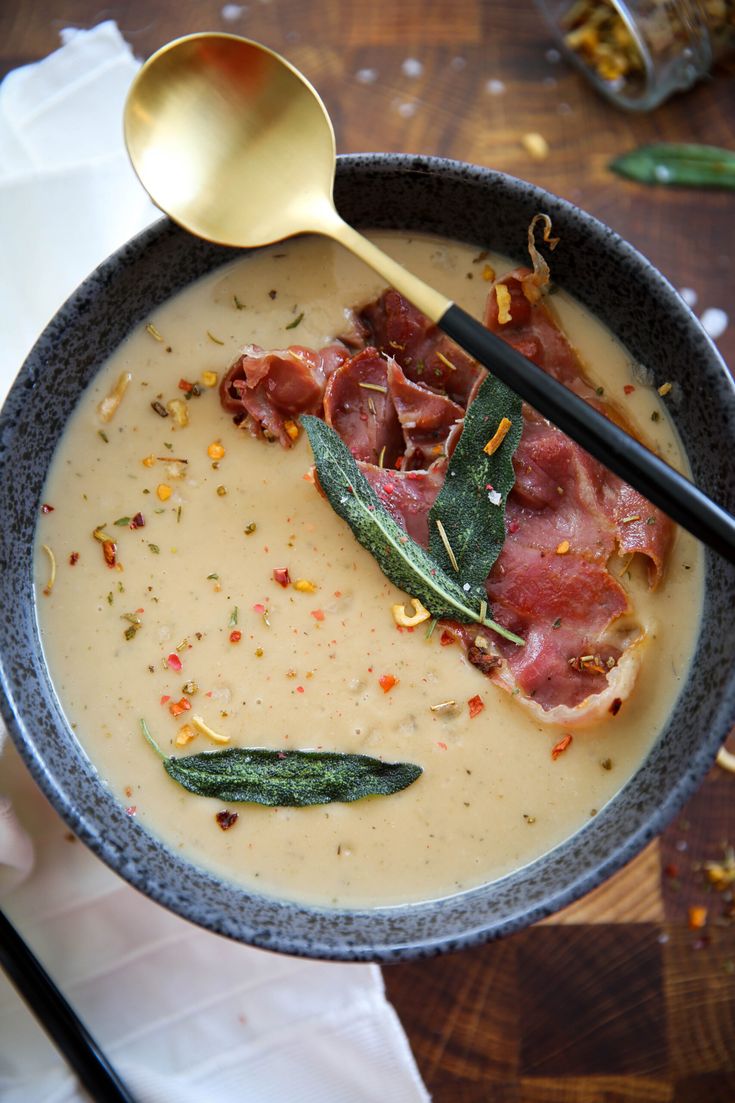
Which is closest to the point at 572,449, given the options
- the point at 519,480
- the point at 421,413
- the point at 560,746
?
the point at 519,480

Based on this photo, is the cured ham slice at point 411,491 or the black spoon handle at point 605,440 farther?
the cured ham slice at point 411,491

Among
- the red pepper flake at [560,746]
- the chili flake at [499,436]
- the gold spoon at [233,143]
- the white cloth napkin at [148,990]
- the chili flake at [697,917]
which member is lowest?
the chili flake at [697,917]

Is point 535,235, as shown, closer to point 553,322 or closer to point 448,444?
point 553,322

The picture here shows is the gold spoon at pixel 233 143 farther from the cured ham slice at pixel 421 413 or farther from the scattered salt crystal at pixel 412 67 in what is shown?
the scattered salt crystal at pixel 412 67

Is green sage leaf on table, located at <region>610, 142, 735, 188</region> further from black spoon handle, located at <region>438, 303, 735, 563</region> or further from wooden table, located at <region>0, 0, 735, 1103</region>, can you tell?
black spoon handle, located at <region>438, 303, 735, 563</region>

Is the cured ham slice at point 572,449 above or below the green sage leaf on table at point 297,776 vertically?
above

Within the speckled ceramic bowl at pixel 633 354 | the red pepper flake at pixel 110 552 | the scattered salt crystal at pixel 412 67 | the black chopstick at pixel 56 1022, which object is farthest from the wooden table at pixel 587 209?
the red pepper flake at pixel 110 552

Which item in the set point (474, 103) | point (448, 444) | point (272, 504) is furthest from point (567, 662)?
point (474, 103)
